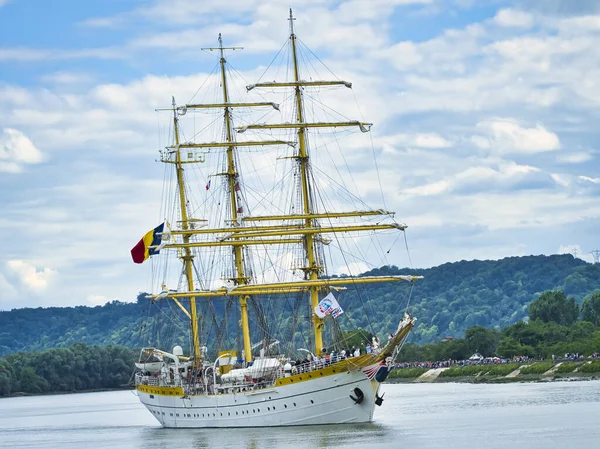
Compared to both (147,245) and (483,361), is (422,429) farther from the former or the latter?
(483,361)

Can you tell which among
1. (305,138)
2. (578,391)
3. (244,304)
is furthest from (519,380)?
(305,138)

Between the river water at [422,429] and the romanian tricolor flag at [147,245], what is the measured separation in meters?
13.8

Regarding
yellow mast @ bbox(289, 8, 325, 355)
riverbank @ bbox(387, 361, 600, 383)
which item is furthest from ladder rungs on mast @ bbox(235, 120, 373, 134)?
riverbank @ bbox(387, 361, 600, 383)

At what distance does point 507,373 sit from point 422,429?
65.6m

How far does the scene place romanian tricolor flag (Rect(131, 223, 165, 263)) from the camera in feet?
322

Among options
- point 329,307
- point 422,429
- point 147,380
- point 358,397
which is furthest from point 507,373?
point 422,429

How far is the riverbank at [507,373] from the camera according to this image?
125 m

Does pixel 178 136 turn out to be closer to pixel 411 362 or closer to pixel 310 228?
pixel 310 228

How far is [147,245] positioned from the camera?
9850cm

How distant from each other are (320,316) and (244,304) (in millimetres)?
15816

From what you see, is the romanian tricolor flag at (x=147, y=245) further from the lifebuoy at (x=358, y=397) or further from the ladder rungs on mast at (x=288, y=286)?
the lifebuoy at (x=358, y=397)

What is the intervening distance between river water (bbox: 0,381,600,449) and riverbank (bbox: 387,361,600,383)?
5493 mm

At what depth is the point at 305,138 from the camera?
287ft

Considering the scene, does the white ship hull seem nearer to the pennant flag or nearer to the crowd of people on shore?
the pennant flag
